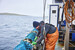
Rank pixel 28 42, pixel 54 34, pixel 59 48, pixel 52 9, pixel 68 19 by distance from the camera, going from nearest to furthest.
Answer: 1. pixel 68 19
2. pixel 28 42
3. pixel 54 34
4. pixel 59 48
5. pixel 52 9

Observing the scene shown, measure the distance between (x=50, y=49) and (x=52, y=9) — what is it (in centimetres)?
283

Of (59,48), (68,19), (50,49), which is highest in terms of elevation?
(68,19)

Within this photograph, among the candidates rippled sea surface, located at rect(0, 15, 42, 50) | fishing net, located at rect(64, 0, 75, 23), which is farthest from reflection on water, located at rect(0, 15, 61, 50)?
fishing net, located at rect(64, 0, 75, 23)

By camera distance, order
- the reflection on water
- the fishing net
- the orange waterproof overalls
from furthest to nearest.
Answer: the reflection on water < the orange waterproof overalls < the fishing net

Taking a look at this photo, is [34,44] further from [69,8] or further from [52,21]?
[52,21]

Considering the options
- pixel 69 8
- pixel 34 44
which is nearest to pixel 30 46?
pixel 34 44

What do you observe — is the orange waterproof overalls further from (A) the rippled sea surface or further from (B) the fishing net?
(A) the rippled sea surface

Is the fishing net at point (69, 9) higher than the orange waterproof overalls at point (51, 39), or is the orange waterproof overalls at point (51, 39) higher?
the fishing net at point (69, 9)

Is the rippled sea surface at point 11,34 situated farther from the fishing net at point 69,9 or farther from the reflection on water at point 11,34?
the fishing net at point 69,9

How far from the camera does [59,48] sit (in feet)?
9.98

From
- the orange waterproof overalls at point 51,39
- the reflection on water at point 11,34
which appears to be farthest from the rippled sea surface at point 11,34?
the orange waterproof overalls at point 51,39

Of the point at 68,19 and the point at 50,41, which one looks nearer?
the point at 68,19

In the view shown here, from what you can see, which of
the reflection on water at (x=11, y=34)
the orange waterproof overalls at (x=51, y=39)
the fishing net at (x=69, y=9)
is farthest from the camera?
the reflection on water at (x=11, y=34)

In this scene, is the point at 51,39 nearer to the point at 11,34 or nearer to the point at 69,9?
the point at 69,9
